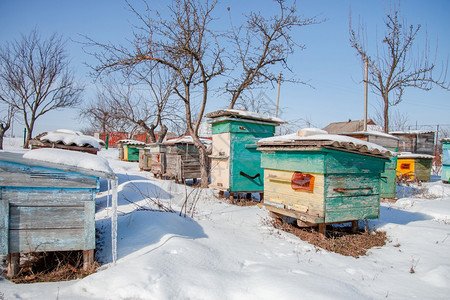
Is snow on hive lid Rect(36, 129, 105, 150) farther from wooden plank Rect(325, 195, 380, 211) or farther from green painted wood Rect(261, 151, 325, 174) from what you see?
wooden plank Rect(325, 195, 380, 211)

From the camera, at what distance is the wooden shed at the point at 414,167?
11.7m

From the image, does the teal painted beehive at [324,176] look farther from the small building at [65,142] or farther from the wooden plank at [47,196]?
the small building at [65,142]

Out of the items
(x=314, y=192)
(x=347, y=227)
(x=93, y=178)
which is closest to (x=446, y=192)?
(x=347, y=227)

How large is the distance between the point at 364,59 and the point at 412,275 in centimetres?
1354

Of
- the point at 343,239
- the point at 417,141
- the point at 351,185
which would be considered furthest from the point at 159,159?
the point at 417,141

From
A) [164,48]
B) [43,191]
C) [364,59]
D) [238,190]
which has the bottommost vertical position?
[238,190]

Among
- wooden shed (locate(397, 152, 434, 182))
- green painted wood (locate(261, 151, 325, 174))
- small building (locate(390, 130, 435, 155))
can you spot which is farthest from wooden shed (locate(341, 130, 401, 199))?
small building (locate(390, 130, 435, 155))

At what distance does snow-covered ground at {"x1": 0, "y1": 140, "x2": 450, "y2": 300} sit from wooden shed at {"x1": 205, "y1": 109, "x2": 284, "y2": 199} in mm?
1541

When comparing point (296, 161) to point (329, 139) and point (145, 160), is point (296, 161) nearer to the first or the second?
point (329, 139)

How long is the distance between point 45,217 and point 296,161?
322 cm

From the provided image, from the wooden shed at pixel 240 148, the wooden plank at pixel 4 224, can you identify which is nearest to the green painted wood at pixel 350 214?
the wooden shed at pixel 240 148

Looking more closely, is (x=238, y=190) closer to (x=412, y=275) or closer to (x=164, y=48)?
(x=412, y=275)

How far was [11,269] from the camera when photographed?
3129 mm

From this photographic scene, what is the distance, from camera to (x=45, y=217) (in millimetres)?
3104
